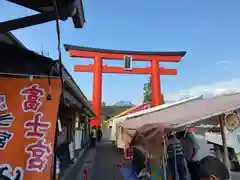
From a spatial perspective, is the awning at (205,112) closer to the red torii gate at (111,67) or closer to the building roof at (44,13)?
the building roof at (44,13)

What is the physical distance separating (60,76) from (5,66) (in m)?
1.11

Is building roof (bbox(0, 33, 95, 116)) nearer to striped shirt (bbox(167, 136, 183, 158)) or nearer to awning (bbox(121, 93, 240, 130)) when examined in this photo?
awning (bbox(121, 93, 240, 130))

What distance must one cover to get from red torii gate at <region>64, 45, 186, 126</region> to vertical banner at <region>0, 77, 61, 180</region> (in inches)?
679

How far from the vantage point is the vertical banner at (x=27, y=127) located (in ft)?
9.29

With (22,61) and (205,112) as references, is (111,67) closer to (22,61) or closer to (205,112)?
(205,112)

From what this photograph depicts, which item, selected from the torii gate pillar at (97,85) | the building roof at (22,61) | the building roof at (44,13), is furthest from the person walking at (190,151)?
the torii gate pillar at (97,85)

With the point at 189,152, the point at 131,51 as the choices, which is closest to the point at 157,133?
the point at 189,152

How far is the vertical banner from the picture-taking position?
2830 millimetres

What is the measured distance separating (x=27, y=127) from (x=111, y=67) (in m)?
18.5

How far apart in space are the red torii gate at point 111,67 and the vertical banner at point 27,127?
17252 millimetres

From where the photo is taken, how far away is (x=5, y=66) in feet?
11.4

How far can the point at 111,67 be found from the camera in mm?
21188

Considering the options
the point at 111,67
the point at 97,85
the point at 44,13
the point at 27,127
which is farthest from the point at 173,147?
the point at 111,67

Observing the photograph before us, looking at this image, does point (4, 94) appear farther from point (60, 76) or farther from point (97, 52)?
point (97, 52)
